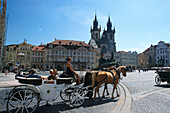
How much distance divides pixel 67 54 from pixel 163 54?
5217cm

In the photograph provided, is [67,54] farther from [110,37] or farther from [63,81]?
[63,81]

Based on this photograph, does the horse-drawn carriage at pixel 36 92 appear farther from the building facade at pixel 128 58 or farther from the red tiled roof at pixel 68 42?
the building facade at pixel 128 58

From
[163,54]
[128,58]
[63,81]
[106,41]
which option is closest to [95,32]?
[106,41]

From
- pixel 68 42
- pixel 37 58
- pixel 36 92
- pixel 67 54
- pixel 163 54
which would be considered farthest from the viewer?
pixel 163 54

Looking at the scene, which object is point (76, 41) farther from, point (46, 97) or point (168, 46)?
point (46, 97)

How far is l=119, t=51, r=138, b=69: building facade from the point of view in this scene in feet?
260

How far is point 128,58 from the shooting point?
8056 cm

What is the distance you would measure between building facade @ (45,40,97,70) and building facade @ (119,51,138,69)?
2943 cm

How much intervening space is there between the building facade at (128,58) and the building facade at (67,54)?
96.5 ft

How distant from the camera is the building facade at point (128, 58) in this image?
79.1 m

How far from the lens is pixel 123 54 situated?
79.6m

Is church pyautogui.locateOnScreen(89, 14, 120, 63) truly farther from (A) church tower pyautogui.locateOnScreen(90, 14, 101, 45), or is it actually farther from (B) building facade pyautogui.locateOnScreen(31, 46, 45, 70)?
(B) building facade pyautogui.locateOnScreen(31, 46, 45, 70)

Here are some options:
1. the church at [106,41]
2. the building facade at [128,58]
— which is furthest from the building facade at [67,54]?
the building facade at [128,58]

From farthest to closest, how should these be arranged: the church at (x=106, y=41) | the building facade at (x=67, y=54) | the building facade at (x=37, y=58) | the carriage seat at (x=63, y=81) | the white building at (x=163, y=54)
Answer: the church at (x=106, y=41) < the white building at (x=163, y=54) < the building facade at (x=37, y=58) < the building facade at (x=67, y=54) < the carriage seat at (x=63, y=81)
